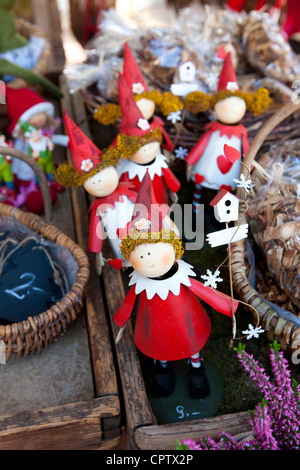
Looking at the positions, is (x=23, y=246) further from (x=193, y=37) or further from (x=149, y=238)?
(x=193, y=37)

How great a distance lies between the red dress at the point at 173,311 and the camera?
3.34 ft

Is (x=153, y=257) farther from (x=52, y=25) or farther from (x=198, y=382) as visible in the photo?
(x=52, y=25)

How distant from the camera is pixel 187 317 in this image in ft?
3.44

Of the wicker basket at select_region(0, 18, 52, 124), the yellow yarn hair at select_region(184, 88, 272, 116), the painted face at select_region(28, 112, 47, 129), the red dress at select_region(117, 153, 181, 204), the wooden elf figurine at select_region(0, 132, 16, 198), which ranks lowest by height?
the red dress at select_region(117, 153, 181, 204)

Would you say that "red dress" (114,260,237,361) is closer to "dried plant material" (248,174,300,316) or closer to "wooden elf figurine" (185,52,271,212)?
"dried plant material" (248,174,300,316)

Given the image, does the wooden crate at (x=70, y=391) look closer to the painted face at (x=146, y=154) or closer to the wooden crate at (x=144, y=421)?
the wooden crate at (x=144, y=421)

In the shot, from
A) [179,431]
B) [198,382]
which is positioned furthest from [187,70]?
[179,431]

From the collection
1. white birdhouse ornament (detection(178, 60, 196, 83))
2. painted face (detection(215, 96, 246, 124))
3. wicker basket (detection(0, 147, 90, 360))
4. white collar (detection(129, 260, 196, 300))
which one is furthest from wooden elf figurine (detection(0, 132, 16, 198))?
white collar (detection(129, 260, 196, 300))

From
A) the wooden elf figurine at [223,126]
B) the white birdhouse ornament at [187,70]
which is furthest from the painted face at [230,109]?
the white birdhouse ornament at [187,70]

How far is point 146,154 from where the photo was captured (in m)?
1.30

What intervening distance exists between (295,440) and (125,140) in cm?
84

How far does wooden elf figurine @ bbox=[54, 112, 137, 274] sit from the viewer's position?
3.94 feet

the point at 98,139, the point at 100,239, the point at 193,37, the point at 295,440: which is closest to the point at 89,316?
the point at 100,239

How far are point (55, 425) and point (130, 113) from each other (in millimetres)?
842
